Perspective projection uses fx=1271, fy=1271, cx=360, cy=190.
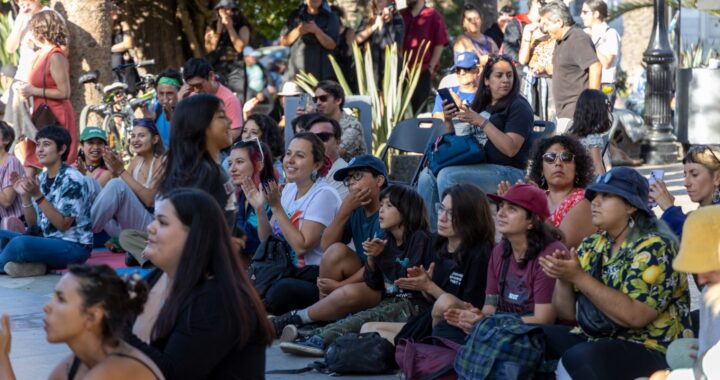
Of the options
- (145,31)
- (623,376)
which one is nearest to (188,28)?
(145,31)

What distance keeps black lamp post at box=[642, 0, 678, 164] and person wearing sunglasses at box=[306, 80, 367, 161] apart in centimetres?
738

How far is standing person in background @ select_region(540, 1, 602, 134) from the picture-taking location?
10.6 metres

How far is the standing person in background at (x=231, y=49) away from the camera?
15613 millimetres

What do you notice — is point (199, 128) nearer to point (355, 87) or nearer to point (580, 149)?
point (580, 149)

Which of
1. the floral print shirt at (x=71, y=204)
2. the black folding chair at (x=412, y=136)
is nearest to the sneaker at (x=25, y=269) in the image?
the floral print shirt at (x=71, y=204)

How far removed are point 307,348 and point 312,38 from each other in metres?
7.28

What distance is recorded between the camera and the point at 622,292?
5535mm

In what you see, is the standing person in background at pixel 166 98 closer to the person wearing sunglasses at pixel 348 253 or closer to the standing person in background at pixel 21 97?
the standing person in background at pixel 21 97

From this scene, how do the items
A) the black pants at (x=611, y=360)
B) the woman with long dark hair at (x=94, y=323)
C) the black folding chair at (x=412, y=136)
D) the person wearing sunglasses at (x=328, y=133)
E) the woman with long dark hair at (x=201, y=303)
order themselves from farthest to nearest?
the black folding chair at (x=412, y=136), the person wearing sunglasses at (x=328, y=133), the black pants at (x=611, y=360), the woman with long dark hair at (x=201, y=303), the woman with long dark hair at (x=94, y=323)

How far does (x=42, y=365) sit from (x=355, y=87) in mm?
7574

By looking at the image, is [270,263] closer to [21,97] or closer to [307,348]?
[307,348]

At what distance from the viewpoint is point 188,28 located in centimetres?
1689

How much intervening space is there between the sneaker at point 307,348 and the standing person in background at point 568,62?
3.99 meters

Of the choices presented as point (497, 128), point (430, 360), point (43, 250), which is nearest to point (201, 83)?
point (43, 250)
